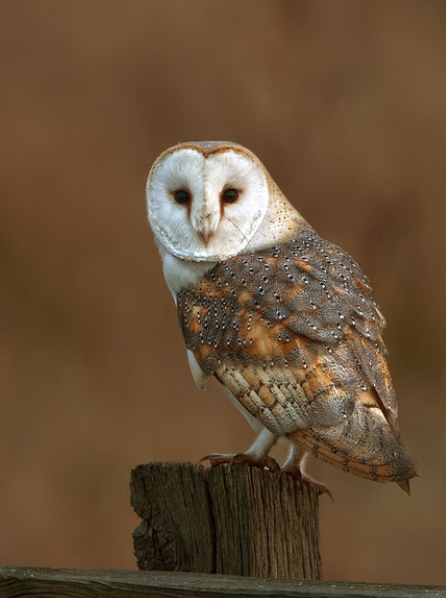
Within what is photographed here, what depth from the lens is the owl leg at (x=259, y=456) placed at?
1.63 m

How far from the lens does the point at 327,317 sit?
166cm

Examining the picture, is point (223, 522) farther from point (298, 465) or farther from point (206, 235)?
point (206, 235)

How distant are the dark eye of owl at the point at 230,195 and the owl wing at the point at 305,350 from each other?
0.37 feet

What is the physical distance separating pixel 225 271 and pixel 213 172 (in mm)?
184

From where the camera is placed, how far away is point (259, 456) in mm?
1672

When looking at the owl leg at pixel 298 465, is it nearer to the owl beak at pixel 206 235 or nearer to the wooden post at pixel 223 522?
the wooden post at pixel 223 522

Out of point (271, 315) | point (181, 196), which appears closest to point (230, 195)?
point (181, 196)

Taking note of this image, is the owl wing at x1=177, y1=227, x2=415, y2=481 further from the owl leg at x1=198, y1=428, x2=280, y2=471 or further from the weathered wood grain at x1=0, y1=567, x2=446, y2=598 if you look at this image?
the weathered wood grain at x1=0, y1=567, x2=446, y2=598

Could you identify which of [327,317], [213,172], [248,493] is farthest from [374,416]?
[213,172]

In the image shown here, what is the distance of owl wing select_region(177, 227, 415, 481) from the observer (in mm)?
1574

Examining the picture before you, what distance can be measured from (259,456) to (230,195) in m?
0.49

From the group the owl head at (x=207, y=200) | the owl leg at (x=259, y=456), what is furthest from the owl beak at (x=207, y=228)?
the owl leg at (x=259, y=456)

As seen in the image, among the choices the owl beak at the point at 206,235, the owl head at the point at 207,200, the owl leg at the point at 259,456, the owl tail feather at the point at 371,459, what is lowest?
the owl tail feather at the point at 371,459

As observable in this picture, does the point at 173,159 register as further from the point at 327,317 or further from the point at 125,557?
the point at 125,557
